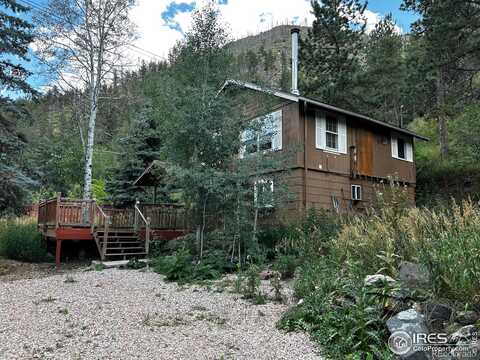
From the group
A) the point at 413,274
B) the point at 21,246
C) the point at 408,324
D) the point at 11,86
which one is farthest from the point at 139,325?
the point at 21,246

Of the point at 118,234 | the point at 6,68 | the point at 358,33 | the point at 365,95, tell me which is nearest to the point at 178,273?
the point at 118,234

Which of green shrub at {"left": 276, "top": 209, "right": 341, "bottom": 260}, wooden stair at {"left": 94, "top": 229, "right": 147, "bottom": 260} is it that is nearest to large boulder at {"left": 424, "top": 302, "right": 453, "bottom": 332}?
green shrub at {"left": 276, "top": 209, "right": 341, "bottom": 260}

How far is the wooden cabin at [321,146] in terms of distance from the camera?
1019 cm

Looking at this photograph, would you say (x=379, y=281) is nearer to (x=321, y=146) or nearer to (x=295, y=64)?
(x=321, y=146)

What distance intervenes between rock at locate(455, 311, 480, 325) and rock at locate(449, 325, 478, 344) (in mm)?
136

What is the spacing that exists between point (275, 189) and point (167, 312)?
4.89m

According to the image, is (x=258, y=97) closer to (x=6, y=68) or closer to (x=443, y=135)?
(x=6, y=68)

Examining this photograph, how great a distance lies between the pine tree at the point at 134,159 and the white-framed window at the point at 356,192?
8.33m

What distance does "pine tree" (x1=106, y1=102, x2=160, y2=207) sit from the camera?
1548 cm

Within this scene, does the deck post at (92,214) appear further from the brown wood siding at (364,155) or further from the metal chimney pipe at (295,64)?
the metal chimney pipe at (295,64)

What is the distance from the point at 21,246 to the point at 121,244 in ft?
10.7

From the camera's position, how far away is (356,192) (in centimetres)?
1406

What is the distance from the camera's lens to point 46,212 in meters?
12.2

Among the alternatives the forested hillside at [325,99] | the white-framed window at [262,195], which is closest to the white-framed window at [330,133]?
the forested hillside at [325,99]
